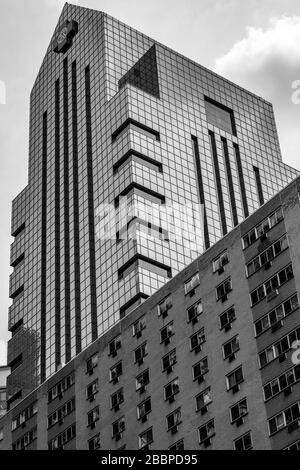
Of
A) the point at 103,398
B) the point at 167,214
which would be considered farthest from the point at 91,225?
the point at 103,398

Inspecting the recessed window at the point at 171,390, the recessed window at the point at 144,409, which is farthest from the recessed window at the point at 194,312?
the recessed window at the point at 144,409

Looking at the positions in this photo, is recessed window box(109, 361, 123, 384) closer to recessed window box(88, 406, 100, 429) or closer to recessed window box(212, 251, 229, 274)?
recessed window box(88, 406, 100, 429)

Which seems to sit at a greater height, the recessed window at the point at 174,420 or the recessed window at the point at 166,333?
the recessed window at the point at 166,333

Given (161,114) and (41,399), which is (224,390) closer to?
(41,399)

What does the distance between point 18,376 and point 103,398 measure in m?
87.8

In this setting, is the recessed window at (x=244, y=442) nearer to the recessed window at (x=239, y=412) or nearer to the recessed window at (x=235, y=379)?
the recessed window at (x=239, y=412)

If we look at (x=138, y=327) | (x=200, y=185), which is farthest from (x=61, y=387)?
(x=200, y=185)

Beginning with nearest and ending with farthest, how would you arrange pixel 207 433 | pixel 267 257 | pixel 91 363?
pixel 207 433 < pixel 267 257 < pixel 91 363

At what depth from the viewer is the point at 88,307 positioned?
173 m

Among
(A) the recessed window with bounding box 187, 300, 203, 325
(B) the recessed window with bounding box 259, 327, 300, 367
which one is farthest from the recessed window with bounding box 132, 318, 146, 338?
(B) the recessed window with bounding box 259, 327, 300, 367

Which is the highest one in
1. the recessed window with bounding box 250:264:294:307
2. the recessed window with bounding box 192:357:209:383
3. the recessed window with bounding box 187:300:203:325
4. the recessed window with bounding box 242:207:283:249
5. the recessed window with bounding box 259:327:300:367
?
the recessed window with bounding box 242:207:283:249

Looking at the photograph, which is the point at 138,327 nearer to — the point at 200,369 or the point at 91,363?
the point at 91,363

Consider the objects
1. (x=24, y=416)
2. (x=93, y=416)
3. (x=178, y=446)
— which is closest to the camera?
(x=178, y=446)
